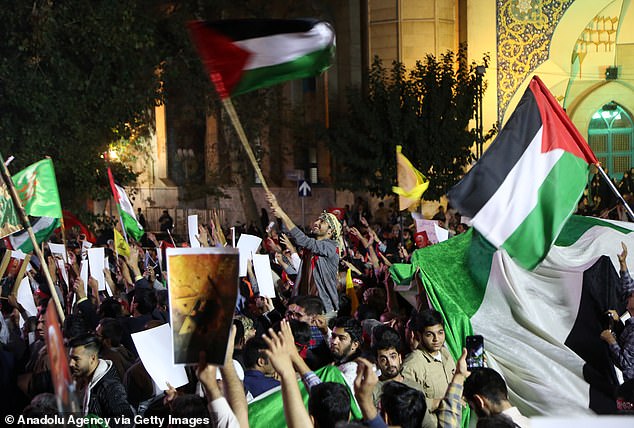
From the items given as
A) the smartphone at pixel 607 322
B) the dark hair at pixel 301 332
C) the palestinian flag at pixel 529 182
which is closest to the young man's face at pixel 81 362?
the dark hair at pixel 301 332

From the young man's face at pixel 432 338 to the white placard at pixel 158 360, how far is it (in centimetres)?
153

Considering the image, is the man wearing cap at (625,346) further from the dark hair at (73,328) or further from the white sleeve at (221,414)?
the dark hair at (73,328)

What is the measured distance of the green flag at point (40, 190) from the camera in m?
10.1

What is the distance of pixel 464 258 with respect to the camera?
8.57m

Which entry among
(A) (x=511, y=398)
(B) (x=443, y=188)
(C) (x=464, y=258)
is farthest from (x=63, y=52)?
(A) (x=511, y=398)

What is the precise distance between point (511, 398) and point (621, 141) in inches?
897

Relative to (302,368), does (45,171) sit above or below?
above

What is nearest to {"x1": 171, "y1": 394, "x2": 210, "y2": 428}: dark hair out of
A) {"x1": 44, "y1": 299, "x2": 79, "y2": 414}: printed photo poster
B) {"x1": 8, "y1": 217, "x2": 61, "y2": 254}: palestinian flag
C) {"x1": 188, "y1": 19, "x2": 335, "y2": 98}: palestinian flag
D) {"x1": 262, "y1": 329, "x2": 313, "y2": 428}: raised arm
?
{"x1": 262, "y1": 329, "x2": 313, "y2": 428}: raised arm

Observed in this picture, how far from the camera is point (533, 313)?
7773 mm

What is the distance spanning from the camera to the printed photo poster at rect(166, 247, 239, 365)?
4.13m

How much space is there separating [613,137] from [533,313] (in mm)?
21886

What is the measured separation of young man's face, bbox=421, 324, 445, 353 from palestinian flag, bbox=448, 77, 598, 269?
3.15ft

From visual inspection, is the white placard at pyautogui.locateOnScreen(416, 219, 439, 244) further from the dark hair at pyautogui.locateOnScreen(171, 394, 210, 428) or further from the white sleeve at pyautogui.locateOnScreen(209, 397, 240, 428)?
the white sleeve at pyautogui.locateOnScreen(209, 397, 240, 428)

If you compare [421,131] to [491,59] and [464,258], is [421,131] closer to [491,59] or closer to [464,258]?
[491,59]
